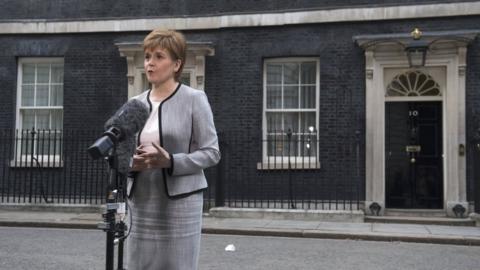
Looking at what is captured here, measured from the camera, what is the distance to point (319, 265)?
289 inches

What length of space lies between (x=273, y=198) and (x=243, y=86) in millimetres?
2546

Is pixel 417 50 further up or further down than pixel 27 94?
further up

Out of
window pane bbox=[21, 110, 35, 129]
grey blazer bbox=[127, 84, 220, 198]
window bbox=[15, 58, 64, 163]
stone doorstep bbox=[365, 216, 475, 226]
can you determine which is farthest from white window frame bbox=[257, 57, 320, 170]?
grey blazer bbox=[127, 84, 220, 198]

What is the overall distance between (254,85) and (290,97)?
855 millimetres

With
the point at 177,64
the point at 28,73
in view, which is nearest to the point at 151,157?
the point at 177,64

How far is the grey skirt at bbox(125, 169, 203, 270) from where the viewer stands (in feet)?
8.59

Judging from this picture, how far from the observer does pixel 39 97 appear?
1445cm

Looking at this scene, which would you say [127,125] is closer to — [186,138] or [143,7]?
[186,138]

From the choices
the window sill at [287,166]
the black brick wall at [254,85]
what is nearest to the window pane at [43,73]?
the black brick wall at [254,85]

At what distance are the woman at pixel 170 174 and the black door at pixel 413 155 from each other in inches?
403

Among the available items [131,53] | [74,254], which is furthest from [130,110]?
[131,53]

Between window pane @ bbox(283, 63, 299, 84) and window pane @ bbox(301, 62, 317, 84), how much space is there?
156 millimetres

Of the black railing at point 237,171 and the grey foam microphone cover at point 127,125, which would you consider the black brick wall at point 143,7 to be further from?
the grey foam microphone cover at point 127,125

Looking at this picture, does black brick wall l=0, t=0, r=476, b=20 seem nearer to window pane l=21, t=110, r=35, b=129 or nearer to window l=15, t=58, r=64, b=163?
window l=15, t=58, r=64, b=163
